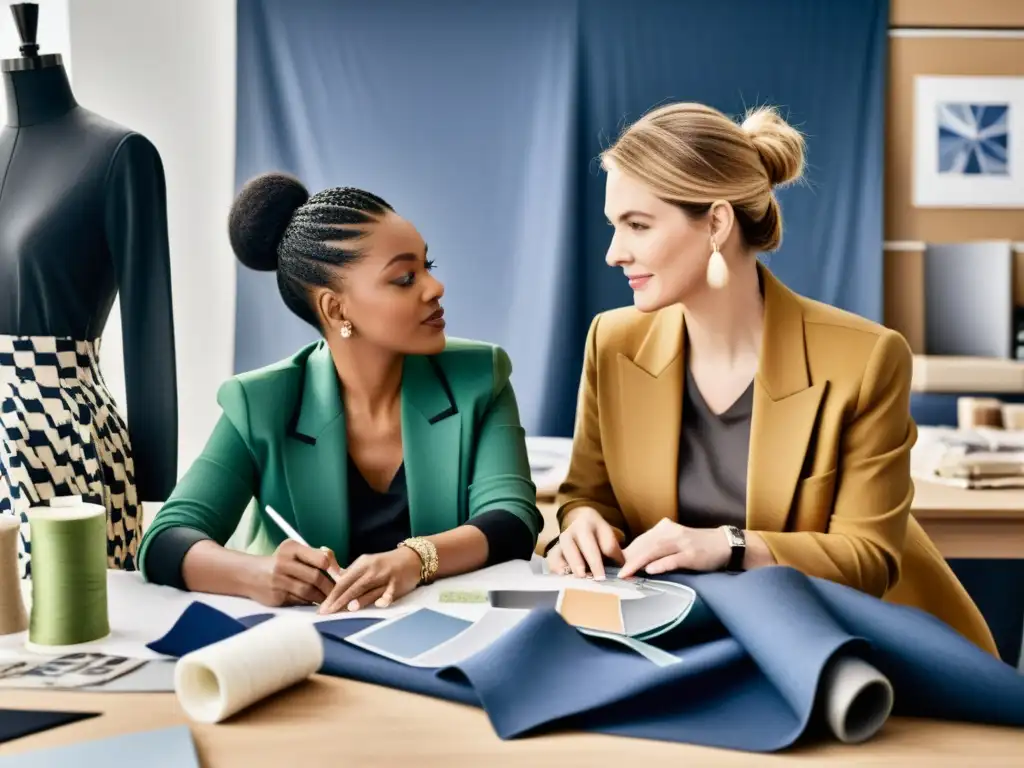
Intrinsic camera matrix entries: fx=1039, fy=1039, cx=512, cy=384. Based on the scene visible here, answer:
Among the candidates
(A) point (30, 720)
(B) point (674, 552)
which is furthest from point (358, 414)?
(A) point (30, 720)

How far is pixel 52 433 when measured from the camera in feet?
5.94

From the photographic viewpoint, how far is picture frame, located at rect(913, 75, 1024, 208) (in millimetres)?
3361

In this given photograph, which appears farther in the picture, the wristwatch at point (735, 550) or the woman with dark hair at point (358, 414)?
the woman with dark hair at point (358, 414)

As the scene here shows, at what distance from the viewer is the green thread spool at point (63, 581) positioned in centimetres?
110

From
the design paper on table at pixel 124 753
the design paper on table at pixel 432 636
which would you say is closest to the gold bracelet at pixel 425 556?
the design paper on table at pixel 432 636

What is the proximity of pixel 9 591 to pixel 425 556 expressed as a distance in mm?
479

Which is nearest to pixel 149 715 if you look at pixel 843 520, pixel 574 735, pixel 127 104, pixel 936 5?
pixel 574 735

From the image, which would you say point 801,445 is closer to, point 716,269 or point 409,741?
point 716,269

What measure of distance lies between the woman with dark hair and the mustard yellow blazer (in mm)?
163

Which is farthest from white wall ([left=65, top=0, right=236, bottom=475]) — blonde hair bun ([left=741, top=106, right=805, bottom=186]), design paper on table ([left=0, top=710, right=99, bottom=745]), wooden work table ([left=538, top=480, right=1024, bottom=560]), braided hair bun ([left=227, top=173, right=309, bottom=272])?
design paper on table ([left=0, top=710, right=99, bottom=745])

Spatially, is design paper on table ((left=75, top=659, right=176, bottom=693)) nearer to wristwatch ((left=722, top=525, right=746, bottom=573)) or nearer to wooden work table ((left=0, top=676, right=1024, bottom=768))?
wooden work table ((left=0, top=676, right=1024, bottom=768))

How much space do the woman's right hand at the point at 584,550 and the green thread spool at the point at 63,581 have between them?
0.56 m

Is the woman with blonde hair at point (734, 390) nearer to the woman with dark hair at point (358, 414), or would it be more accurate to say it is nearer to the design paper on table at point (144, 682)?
the woman with dark hair at point (358, 414)

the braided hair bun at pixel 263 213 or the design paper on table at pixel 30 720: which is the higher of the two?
the braided hair bun at pixel 263 213
